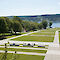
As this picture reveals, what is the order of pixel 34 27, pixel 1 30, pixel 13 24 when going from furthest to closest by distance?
pixel 34 27 → pixel 13 24 → pixel 1 30

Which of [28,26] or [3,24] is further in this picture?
[28,26]

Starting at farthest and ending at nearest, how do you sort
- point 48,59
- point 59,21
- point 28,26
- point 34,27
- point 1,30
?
point 59,21, point 34,27, point 28,26, point 1,30, point 48,59

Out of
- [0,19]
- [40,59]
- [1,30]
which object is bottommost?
[40,59]

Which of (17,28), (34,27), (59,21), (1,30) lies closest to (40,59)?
(1,30)

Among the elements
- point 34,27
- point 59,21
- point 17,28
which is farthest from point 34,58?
point 59,21

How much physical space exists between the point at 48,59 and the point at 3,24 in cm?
2593

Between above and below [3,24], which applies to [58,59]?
below

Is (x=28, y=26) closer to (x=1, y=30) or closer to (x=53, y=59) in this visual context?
(x=1, y=30)

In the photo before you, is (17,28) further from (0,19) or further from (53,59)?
(53,59)

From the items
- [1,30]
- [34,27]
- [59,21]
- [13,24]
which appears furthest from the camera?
[59,21]

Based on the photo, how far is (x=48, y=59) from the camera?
50.2 feet

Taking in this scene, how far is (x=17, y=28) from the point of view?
47.8 meters

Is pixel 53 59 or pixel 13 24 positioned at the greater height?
pixel 13 24

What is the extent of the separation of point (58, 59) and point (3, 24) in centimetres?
2653
